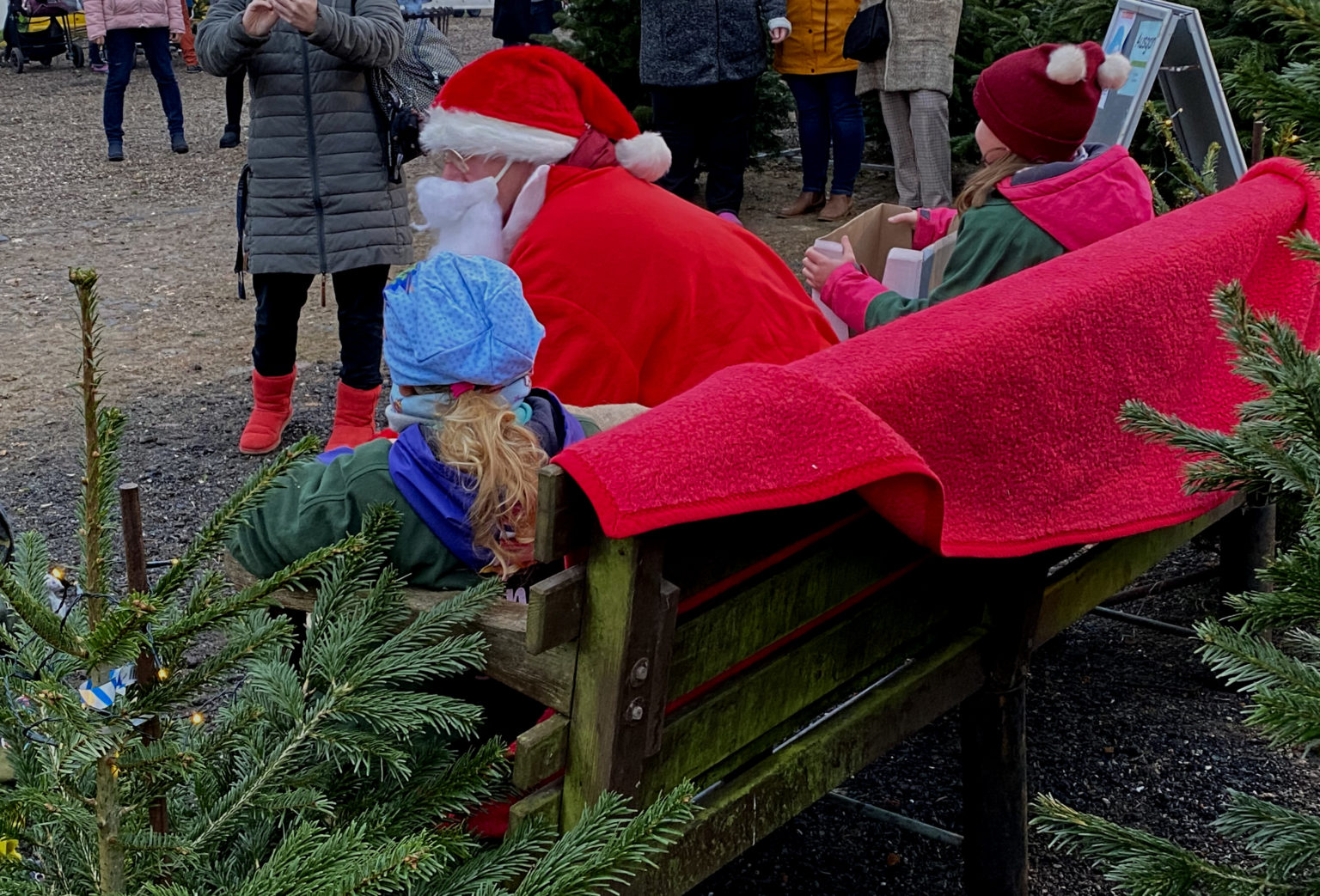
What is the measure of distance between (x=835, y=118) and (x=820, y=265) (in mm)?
4833

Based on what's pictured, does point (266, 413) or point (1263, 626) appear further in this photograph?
point (266, 413)

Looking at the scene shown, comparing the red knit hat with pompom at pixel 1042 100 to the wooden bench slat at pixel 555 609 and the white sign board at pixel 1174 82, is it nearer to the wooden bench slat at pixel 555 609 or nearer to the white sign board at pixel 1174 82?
the white sign board at pixel 1174 82

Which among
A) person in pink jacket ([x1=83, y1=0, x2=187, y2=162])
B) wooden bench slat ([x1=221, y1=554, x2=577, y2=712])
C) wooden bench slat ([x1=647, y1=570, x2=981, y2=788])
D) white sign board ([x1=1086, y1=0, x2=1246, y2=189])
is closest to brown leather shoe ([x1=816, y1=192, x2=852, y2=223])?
white sign board ([x1=1086, y1=0, x2=1246, y2=189])

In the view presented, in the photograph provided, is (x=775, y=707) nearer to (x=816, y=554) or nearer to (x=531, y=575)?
(x=816, y=554)

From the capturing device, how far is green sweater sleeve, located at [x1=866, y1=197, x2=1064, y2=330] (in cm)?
313

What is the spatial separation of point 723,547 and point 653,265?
62.9 inches

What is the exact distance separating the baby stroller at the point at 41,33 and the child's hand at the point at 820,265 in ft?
50.0

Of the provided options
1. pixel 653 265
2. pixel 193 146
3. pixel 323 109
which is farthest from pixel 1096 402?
pixel 193 146

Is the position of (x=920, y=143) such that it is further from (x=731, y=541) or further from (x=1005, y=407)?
(x=731, y=541)

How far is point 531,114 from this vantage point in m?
3.73

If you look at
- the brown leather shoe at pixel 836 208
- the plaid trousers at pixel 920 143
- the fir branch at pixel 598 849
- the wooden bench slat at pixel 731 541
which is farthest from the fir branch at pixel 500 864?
the brown leather shoe at pixel 836 208

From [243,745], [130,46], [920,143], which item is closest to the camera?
[243,745]

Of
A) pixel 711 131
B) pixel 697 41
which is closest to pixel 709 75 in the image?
pixel 697 41

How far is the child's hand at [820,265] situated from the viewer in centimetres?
344
